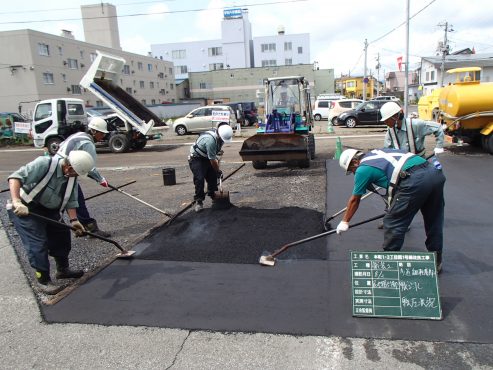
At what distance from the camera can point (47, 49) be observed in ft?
100

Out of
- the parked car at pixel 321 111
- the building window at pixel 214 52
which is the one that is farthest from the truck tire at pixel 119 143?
the building window at pixel 214 52

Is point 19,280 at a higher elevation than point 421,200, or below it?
below

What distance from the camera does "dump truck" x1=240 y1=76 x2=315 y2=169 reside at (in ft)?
30.4

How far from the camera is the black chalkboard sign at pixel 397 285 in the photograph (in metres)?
2.96

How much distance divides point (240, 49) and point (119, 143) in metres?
50.4

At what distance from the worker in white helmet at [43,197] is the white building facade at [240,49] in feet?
194

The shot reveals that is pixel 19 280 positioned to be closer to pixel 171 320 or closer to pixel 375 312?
pixel 171 320

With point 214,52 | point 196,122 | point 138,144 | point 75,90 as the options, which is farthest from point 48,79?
point 214,52

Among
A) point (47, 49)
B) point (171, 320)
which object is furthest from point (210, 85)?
point (171, 320)

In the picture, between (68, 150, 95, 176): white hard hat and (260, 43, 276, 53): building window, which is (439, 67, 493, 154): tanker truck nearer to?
(68, 150, 95, 176): white hard hat

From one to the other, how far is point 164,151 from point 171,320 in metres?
12.9

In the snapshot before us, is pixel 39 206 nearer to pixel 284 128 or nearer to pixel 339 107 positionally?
pixel 284 128

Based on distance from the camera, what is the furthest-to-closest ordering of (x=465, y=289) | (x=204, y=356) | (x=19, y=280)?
(x=19, y=280) < (x=465, y=289) < (x=204, y=356)

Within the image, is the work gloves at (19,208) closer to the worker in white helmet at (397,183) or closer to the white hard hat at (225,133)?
the worker in white helmet at (397,183)
